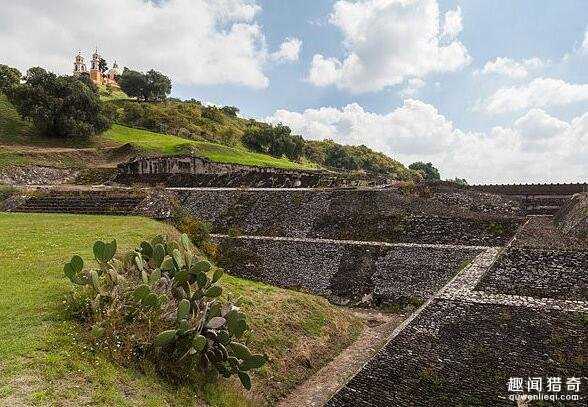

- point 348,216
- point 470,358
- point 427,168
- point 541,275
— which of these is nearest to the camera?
point 470,358

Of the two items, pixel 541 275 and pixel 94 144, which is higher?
pixel 94 144

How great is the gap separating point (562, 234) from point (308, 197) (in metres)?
12.4

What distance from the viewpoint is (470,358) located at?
30.9 ft

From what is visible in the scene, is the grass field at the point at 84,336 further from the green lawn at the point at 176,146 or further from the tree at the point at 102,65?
the tree at the point at 102,65

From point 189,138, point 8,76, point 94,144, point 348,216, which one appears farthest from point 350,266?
point 8,76

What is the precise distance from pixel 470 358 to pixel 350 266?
9.60m

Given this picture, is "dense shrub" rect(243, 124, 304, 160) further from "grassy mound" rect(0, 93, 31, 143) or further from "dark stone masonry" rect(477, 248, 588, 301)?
"dark stone masonry" rect(477, 248, 588, 301)

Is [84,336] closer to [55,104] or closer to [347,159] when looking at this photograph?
[55,104]

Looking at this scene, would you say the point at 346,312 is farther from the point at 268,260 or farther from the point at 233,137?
the point at 233,137

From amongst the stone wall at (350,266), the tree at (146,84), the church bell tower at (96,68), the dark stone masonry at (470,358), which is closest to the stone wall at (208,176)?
the stone wall at (350,266)

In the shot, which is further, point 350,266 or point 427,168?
point 427,168

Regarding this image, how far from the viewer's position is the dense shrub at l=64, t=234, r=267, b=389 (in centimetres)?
891

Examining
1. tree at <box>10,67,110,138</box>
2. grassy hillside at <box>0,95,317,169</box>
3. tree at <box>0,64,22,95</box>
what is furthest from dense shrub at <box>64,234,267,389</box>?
tree at <box>0,64,22,95</box>

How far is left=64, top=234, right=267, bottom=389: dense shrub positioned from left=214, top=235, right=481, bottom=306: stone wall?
334 inches
